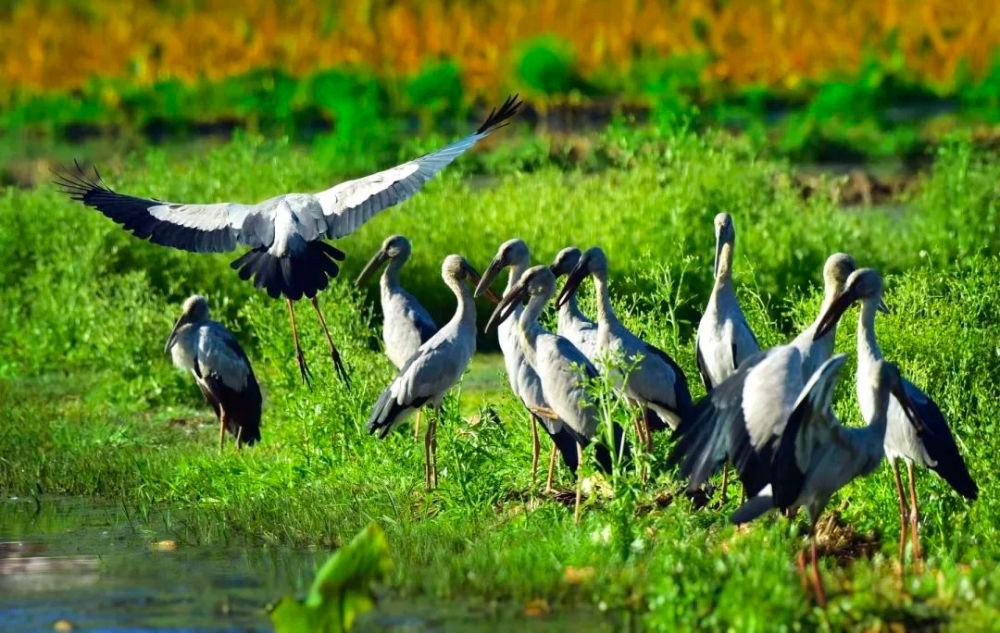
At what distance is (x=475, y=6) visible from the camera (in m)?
29.9

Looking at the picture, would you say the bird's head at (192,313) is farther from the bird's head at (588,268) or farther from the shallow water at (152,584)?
the bird's head at (588,268)

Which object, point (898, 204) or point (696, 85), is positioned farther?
point (696, 85)

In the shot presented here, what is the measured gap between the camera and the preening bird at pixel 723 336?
8.50m

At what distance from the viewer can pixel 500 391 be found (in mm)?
9906

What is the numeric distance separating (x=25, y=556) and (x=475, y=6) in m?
22.4

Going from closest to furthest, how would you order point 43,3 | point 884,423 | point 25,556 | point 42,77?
point 884,423 → point 25,556 → point 42,77 → point 43,3

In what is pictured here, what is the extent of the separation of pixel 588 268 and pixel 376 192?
70.6 inches

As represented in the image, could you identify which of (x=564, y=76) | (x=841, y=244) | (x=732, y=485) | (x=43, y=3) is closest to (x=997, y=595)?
(x=732, y=485)

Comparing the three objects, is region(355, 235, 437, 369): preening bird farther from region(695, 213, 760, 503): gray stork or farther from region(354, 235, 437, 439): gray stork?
region(695, 213, 760, 503): gray stork

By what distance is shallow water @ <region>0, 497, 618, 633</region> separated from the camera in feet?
22.6

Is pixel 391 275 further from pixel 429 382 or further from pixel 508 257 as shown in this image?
pixel 429 382

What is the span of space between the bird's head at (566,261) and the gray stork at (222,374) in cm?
203

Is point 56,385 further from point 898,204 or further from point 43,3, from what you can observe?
point 43,3

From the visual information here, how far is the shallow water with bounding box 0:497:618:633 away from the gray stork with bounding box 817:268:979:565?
4.41 feet
